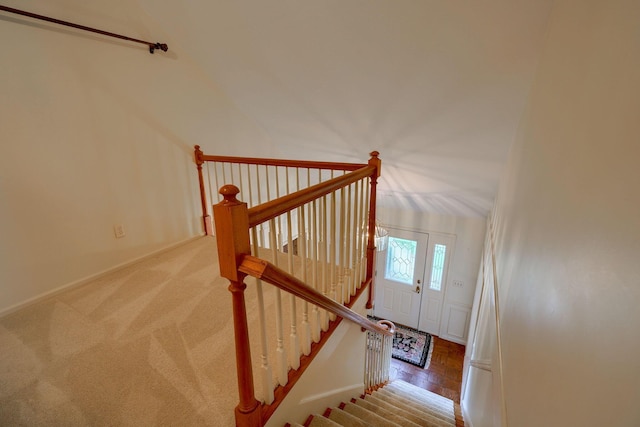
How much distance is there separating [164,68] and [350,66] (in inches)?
66.5

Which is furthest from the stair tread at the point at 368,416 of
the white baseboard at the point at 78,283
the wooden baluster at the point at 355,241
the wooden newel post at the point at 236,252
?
the white baseboard at the point at 78,283

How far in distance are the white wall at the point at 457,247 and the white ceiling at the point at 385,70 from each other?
1.15m

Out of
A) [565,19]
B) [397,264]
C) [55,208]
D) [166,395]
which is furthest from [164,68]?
[397,264]

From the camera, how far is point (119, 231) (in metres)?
2.45

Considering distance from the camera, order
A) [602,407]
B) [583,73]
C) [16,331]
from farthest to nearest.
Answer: [16,331] < [583,73] < [602,407]

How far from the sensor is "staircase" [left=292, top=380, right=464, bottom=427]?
187 centimetres

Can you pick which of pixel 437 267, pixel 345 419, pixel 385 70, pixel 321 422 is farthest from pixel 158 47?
pixel 437 267

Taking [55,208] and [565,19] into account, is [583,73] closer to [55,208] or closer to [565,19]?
[565,19]

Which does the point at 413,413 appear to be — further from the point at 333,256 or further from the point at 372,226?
the point at 333,256

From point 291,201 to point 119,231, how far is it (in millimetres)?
2005

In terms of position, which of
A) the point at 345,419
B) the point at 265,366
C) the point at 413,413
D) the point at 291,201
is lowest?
the point at 413,413

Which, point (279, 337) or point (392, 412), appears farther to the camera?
point (392, 412)

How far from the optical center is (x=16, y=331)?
1729mm

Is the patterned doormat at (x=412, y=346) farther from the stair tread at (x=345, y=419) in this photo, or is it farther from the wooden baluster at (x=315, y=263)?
the wooden baluster at (x=315, y=263)
